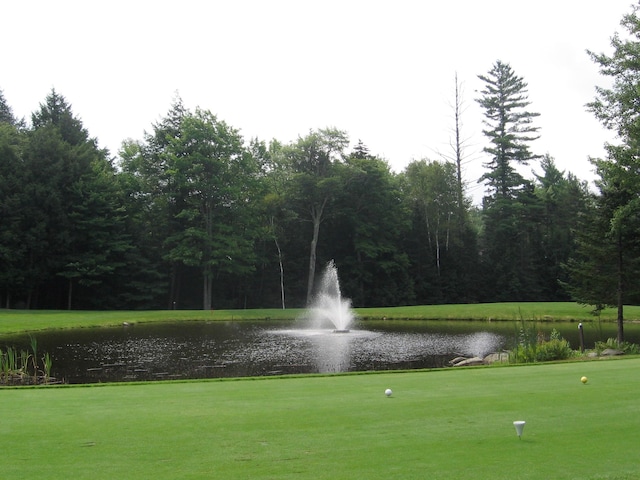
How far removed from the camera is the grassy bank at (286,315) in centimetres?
3314

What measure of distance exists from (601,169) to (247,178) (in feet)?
108

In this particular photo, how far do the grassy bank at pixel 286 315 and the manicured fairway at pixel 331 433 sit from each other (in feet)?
81.2

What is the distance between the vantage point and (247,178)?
166 feet

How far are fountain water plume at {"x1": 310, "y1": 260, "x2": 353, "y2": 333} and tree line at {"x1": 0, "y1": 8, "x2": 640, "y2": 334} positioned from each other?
3.99 ft

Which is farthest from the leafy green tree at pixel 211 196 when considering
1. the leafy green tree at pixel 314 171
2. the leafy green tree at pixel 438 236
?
the leafy green tree at pixel 438 236

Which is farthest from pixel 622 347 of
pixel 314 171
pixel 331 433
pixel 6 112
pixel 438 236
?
pixel 6 112

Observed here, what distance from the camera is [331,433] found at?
6434 mm

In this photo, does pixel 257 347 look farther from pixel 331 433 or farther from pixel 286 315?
pixel 331 433

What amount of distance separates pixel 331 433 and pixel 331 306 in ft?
120

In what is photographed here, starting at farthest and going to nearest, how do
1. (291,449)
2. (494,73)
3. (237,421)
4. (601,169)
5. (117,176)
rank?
(494,73), (117,176), (601,169), (237,421), (291,449)

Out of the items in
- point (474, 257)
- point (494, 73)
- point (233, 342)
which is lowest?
point (233, 342)

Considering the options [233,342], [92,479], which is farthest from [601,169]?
[92,479]

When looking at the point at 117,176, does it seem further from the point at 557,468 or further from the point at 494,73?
the point at 557,468

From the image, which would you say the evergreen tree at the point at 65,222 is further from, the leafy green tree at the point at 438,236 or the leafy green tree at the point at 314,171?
the leafy green tree at the point at 438,236
